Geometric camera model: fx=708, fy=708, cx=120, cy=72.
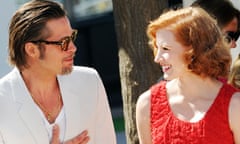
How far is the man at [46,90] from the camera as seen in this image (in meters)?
3.30

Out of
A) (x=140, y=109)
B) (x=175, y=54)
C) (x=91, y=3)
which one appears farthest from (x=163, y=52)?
(x=91, y=3)

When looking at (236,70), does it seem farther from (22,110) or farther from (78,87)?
(22,110)

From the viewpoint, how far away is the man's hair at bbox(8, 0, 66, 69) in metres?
3.30

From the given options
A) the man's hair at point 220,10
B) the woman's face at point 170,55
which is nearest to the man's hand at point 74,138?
the woman's face at point 170,55

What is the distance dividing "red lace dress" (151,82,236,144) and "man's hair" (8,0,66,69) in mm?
691

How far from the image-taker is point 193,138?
288 cm

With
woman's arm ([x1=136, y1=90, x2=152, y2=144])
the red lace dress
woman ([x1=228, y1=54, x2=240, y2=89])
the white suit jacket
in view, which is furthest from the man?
woman ([x1=228, y1=54, x2=240, y2=89])

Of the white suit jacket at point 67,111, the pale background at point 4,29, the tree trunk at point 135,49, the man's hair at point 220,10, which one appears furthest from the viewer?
the pale background at point 4,29

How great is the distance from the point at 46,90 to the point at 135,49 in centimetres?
161

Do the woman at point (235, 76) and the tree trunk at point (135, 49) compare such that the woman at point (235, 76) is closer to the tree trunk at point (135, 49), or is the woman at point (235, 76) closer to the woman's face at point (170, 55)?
the woman's face at point (170, 55)

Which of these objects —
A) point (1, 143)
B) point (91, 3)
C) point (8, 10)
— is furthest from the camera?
point (91, 3)

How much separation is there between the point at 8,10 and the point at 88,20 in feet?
7.79

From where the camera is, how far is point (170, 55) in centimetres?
293

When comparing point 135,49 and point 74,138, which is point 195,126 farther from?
point 135,49
